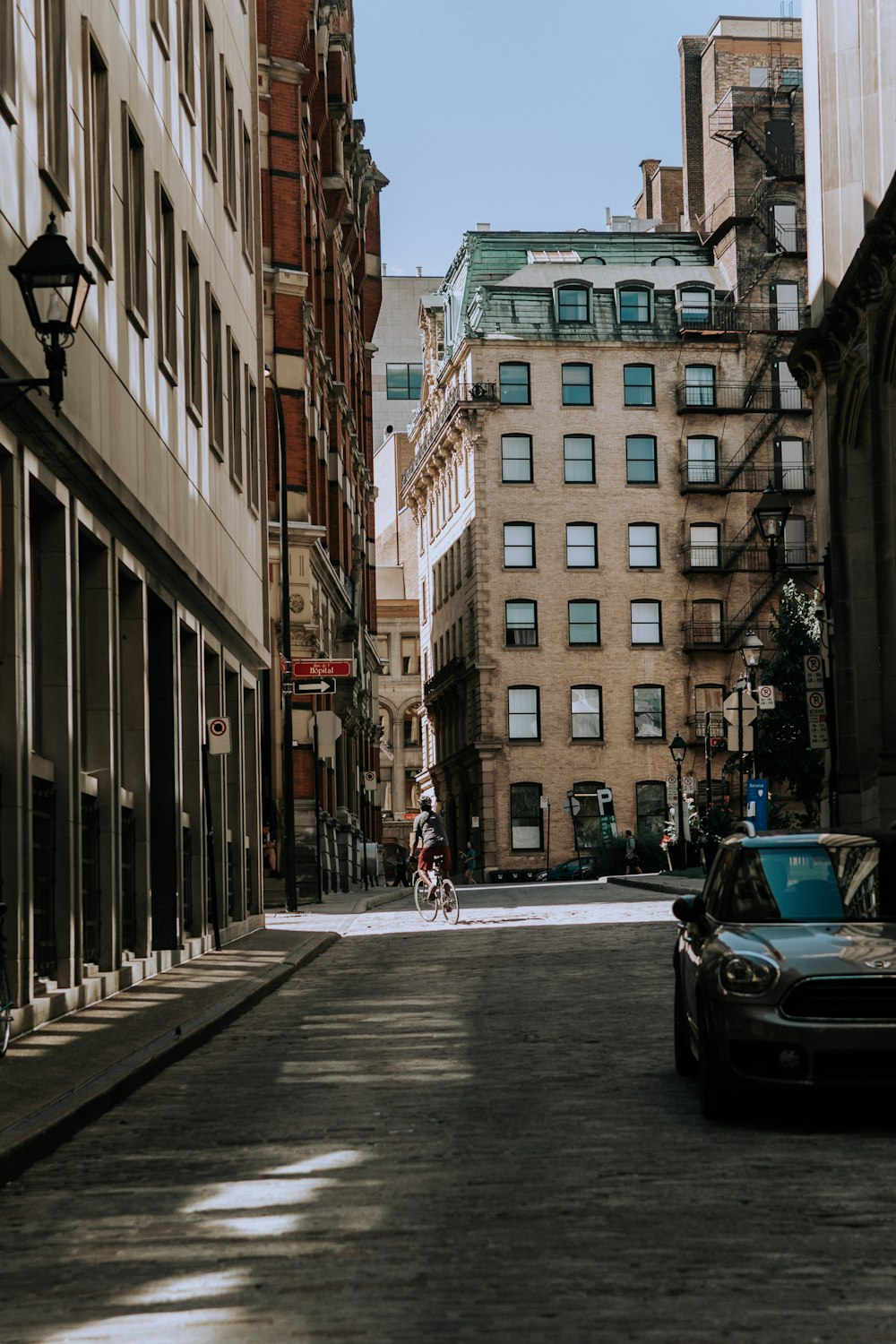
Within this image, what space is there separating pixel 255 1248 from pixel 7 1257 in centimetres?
87

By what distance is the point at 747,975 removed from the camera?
32.8ft

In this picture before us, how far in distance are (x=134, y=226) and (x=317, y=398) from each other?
104ft

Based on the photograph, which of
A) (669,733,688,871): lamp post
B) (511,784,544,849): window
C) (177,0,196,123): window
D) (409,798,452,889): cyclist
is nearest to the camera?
(177,0,196,123): window

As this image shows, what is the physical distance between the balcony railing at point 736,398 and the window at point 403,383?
124 ft

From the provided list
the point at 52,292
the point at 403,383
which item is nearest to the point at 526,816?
the point at 403,383

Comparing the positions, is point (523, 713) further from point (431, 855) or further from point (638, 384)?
point (431, 855)

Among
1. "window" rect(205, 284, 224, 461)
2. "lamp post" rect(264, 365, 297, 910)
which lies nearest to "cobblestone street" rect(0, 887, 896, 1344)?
"window" rect(205, 284, 224, 461)

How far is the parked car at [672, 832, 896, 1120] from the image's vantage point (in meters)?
9.77

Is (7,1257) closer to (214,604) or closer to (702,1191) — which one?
(702,1191)

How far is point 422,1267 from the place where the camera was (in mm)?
6848

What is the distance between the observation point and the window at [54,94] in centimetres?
1616

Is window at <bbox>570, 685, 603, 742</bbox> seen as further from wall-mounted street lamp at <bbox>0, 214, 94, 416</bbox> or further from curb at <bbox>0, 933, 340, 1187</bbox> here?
wall-mounted street lamp at <bbox>0, 214, 94, 416</bbox>

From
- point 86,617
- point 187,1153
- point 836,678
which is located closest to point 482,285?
point 836,678

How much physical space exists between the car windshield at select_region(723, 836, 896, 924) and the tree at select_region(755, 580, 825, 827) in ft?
180
